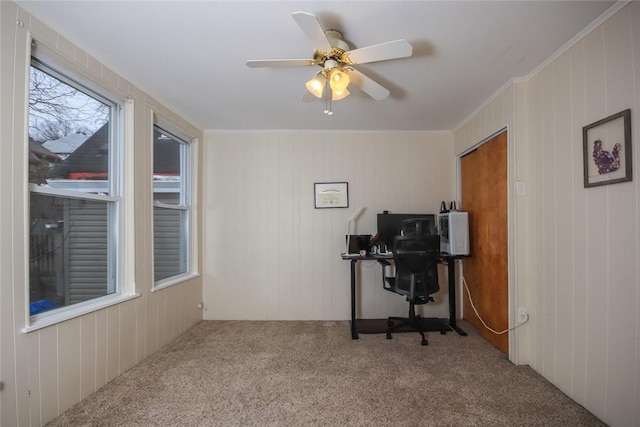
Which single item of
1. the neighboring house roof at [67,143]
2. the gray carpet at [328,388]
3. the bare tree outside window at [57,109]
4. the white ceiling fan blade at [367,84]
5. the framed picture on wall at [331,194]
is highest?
the white ceiling fan blade at [367,84]

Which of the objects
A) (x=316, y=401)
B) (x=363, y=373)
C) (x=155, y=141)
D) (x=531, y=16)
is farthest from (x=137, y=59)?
(x=363, y=373)

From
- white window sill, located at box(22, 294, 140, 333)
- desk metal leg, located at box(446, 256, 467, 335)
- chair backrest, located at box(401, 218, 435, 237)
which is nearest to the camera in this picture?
white window sill, located at box(22, 294, 140, 333)

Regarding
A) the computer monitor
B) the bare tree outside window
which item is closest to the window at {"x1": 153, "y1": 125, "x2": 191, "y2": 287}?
the bare tree outside window

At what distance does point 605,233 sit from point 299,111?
257 centimetres

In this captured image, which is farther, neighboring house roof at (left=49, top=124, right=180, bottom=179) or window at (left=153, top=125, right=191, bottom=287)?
window at (left=153, top=125, right=191, bottom=287)

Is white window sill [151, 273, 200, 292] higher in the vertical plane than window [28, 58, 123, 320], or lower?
lower

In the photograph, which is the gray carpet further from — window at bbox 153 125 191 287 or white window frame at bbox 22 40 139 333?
window at bbox 153 125 191 287

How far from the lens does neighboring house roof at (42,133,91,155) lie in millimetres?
1715

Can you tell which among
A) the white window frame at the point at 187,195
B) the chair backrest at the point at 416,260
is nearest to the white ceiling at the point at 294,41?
the white window frame at the point at 187,195

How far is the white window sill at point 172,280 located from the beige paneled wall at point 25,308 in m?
0.20

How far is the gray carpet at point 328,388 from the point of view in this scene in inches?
65.6

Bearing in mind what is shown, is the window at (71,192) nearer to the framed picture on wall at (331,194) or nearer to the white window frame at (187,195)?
the white window frame at (187,195)

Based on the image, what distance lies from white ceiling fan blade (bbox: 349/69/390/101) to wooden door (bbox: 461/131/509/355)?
1.33 metres

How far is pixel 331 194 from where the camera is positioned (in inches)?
135
